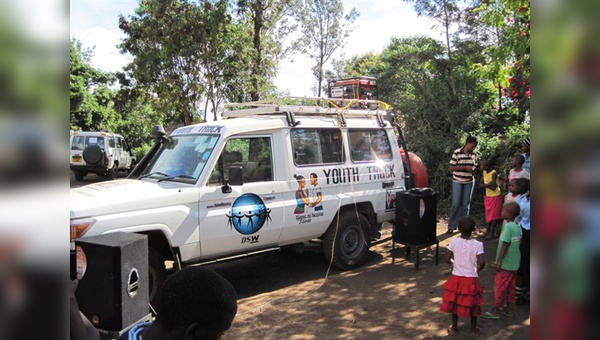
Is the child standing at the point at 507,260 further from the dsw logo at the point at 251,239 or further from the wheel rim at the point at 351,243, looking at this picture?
the dsw logo at the point at 251,239

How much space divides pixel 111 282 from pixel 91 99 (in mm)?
26414

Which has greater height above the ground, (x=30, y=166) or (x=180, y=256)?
(x=30, y=166)

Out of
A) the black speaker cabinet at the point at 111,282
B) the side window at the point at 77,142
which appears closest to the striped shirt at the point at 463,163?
the black speaker cabinet at the point at 111,282

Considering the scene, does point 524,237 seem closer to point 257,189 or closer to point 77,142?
point 257,189

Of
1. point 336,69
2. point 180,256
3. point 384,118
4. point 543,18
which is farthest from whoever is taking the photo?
point 336,69

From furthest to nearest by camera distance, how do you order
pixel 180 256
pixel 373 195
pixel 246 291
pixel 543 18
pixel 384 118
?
1. pixel 384 118
2. pixel 373 195
3. pixel 246 291
4. pixel 180 256
5. pixel 543 18

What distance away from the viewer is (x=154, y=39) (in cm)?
1470

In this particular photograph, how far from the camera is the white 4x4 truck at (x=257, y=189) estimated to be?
461 centimetres

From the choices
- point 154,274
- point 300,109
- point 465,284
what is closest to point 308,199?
point 300,109

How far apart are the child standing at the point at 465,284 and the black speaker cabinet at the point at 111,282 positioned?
2.84 meters

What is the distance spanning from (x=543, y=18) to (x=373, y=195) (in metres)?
5.96

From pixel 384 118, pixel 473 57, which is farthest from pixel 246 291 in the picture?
pixel 473 57

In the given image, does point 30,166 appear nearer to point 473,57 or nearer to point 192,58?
point 473,57

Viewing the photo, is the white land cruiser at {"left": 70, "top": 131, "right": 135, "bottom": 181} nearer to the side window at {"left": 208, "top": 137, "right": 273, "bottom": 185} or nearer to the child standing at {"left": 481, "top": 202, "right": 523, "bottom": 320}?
the side window at {"left": 208, "top": 137, "right": 273, "bottom": 185}
